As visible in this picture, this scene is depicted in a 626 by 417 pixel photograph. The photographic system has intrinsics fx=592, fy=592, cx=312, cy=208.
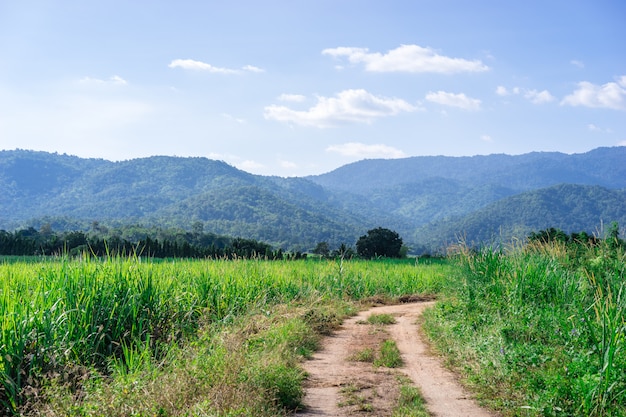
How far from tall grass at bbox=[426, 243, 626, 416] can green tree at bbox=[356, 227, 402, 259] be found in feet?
125

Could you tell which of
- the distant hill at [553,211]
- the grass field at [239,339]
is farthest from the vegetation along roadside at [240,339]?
the distant hill at [553,211]

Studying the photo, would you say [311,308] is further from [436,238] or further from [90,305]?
[436,238]

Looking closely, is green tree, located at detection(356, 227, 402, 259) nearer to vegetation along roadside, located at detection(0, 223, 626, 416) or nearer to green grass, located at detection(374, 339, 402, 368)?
vegetation along roadside, located at detection(0, 223, 626, 416)

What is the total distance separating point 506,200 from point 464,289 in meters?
175

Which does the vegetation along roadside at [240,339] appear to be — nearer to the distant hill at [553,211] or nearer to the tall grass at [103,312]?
the tall grass at [103,312]

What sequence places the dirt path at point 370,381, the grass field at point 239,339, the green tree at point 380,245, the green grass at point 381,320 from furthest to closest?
the green tree at point 380,245 → the green grass at point 381,320 → the dirt path at point 370,381 → the grass field at point 239,339

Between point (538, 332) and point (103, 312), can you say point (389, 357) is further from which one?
point (103, 312)

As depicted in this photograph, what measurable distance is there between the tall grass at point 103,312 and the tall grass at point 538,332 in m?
3.77

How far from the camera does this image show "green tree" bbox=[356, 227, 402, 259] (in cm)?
5338

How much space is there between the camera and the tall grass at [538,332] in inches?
255

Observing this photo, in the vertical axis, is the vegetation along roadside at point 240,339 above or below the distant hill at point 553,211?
below

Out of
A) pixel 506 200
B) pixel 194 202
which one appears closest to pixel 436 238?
pixel 506 200

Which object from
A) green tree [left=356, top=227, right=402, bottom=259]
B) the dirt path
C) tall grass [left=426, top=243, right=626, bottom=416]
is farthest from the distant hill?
the dirt path

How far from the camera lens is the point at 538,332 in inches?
354
